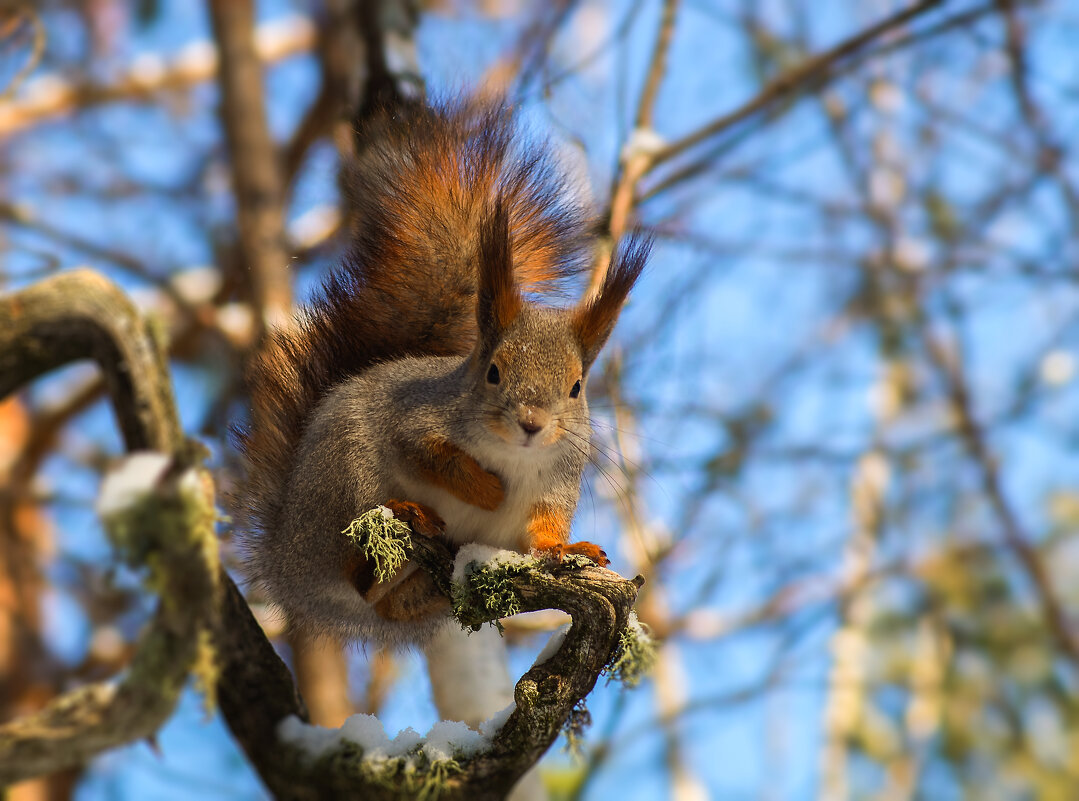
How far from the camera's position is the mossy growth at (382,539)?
4.56 ft

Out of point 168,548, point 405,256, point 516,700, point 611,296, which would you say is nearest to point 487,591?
point 516,700

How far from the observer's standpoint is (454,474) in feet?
5.16

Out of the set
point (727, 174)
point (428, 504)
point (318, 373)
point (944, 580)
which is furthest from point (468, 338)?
point (944, 580)

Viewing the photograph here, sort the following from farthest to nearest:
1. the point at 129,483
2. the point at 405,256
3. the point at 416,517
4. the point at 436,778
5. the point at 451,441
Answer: the point at 405,256 → the point at 451,441 → the point at 416,517 → the point at 436,778 → the point at 129,483

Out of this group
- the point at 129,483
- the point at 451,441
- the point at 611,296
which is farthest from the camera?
the point at 611,296

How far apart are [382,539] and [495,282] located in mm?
505

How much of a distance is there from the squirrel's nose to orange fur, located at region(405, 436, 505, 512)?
126 mm

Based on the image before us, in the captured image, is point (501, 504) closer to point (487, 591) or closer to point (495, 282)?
point (487, 591)

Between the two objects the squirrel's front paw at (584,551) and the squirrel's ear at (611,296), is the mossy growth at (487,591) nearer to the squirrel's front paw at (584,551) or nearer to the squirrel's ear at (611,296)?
the squirrel's front paw at (584,551)

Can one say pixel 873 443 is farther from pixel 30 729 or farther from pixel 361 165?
pixel 30 729

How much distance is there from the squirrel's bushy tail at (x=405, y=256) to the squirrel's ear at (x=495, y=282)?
193 millimetres

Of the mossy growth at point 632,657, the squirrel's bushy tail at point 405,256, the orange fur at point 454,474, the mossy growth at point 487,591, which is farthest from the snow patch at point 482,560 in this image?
the squirrel's bushy tail at point 405,256

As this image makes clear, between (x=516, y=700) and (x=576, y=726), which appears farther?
(x=576, y=726)

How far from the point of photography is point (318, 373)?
75.0 inches
